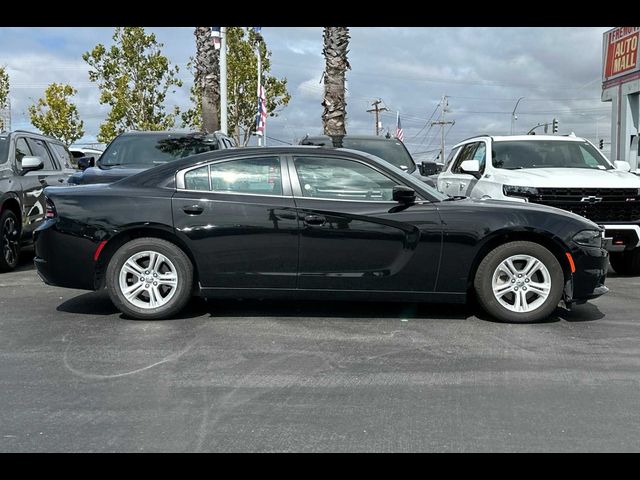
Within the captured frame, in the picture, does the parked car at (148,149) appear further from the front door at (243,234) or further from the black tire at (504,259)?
the black tire at (504,259)

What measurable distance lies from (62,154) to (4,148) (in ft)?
7.53

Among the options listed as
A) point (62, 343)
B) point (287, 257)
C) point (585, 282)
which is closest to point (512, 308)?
point (585, 282)

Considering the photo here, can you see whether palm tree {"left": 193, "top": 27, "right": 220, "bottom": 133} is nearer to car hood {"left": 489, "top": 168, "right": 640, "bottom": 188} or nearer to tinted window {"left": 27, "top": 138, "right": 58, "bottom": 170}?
tinted window {"left": 27, "top": 138, "right": 58, "bottom": 170}

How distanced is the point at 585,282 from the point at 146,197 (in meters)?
4.02

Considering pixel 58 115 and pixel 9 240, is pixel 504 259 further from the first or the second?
pixel 58 115

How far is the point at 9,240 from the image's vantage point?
8.58 meters

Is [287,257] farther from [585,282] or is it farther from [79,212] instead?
[585,282]

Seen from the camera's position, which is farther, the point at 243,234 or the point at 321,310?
the point at 321,310

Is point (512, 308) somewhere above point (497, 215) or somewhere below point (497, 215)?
below

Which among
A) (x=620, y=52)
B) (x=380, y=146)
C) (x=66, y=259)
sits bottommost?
(x=66, y=259)

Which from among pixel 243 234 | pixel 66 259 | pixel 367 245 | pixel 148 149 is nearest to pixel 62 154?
pixel 148 149

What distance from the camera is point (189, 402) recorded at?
3842 mm
